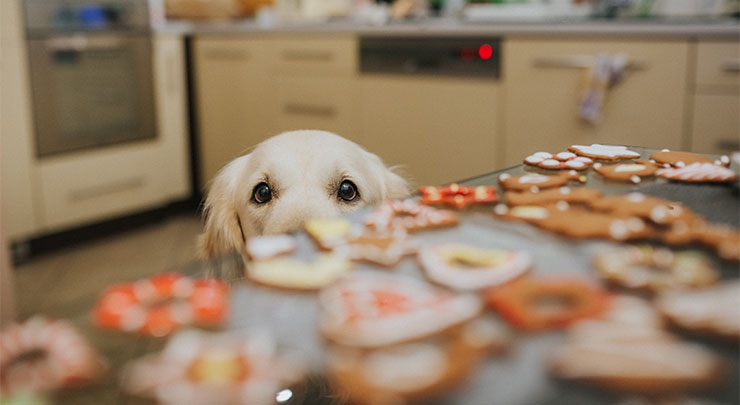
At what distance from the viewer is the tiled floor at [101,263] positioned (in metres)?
2.54

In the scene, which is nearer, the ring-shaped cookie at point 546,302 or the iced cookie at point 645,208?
the ring-shaped cookie at point 546,302

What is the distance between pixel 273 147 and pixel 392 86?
5.99 feet

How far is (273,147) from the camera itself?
3.95 ft

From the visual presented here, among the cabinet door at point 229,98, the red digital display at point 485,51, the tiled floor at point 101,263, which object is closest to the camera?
the tiled floor at point 101,263

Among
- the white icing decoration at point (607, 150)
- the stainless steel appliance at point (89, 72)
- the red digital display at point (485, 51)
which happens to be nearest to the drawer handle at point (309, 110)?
the stainless steel appliance at point (89, 72)

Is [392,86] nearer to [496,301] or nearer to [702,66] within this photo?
[702,66]

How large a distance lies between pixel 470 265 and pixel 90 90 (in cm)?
307

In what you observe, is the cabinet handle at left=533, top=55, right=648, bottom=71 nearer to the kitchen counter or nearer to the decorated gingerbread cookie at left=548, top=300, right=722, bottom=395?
the kitchen counter

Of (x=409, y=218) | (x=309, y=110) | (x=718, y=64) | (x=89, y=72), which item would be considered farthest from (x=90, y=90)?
(x=409, y=218)

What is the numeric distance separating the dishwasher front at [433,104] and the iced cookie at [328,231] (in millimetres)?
2223

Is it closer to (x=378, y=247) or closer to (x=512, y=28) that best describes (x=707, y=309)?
(x=378, y=247)

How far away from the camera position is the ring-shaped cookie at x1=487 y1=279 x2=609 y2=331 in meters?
0.34

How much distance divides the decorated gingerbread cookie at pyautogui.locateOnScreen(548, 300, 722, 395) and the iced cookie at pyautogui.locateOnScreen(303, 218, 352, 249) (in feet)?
0.59

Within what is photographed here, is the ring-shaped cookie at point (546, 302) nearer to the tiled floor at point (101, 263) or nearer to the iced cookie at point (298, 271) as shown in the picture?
the iced cookie at point (298, 271)
